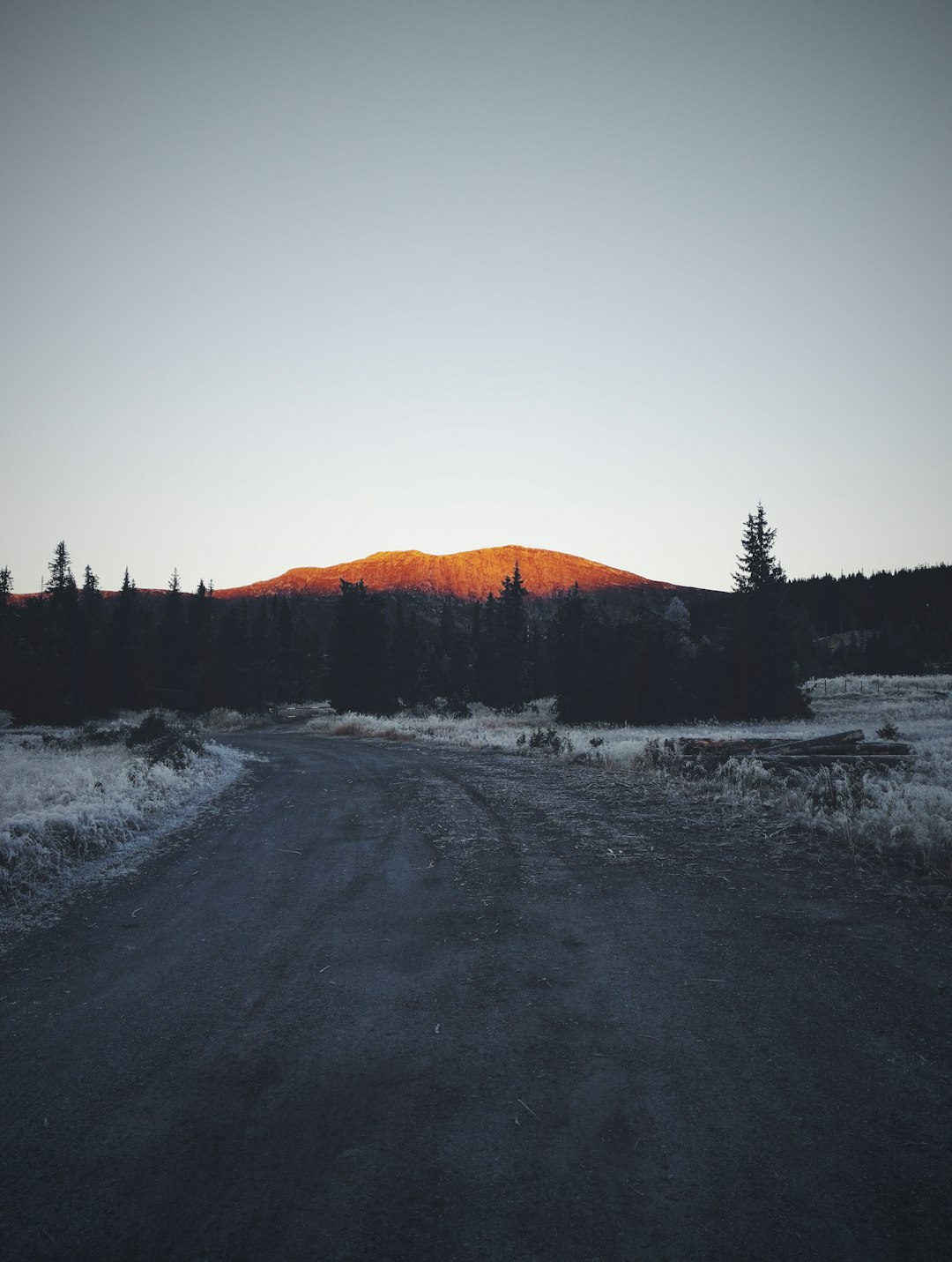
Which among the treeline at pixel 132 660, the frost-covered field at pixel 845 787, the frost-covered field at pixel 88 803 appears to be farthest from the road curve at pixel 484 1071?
the treeline at pixel 132 660

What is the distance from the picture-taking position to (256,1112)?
10.5ft

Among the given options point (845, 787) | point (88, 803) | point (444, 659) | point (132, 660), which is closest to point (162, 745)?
point (88, 803)

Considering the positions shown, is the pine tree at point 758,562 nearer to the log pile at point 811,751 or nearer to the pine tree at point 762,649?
the pine tree at point 762,649

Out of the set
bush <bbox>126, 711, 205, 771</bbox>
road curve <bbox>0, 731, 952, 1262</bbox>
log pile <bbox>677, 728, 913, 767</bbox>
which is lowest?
bush <bbox>126, 711, 205, 771</bbox>

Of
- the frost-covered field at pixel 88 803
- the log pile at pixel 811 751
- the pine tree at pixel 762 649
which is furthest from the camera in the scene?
the pine tree at pixel 762 649

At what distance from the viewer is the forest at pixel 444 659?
35969 mm

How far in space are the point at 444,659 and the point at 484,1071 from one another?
65551mm

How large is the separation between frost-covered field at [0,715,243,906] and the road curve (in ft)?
3.81

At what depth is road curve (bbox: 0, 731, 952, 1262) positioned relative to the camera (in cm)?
250

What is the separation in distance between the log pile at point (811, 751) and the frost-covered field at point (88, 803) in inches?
441

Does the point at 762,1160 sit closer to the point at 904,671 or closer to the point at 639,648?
the point at 639,648

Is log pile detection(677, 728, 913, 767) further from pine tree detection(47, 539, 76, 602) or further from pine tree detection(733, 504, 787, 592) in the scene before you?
pine tree detection(47, 539, 76, 602)

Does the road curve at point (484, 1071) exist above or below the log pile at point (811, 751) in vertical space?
below

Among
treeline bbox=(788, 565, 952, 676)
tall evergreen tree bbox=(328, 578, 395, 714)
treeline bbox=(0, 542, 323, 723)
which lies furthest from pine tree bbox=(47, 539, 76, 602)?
treeline bbox=(788, 565, 952, 676)
